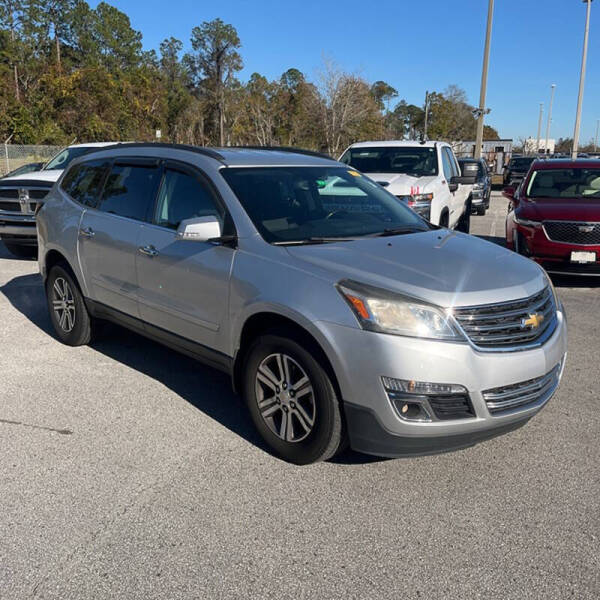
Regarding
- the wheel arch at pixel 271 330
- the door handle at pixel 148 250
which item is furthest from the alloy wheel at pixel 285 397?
the door handle at pixel 148 250

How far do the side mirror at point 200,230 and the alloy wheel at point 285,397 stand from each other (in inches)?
32.7

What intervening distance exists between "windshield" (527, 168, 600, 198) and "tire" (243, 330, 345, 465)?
708cm

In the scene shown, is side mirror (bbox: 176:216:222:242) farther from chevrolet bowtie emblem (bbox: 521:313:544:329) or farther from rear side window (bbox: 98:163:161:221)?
chevrolet bowtie emblem (bbox: 521:313:544:329)

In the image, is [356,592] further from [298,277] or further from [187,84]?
[187,84]

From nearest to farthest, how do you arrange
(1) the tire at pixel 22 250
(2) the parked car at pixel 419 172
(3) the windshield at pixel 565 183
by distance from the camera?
(2) the parked car at pixel 419 172, (3) the windshield at pixel 565 183, (1) the tire at pixel 22 250

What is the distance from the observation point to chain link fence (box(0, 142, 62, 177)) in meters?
28.4

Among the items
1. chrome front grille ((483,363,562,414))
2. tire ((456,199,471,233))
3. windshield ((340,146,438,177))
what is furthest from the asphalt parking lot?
tire ((456,199,471,233))

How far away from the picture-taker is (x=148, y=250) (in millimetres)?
4555

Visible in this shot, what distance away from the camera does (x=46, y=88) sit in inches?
1794

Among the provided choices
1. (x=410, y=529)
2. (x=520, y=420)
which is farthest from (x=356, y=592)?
(x=520, y=420)

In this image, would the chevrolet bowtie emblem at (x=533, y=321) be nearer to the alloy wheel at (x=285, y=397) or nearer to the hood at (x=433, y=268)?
the hood at (x=433, y=268)

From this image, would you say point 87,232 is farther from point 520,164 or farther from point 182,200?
point 520,164

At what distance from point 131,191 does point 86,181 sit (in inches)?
36.4

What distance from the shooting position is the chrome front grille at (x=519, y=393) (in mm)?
3234
